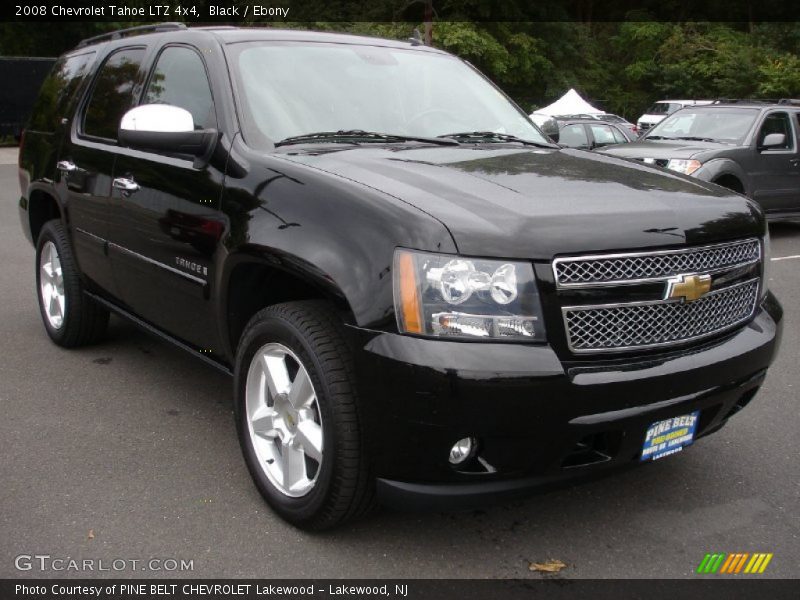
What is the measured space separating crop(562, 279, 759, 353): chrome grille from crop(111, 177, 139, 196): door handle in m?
2.34

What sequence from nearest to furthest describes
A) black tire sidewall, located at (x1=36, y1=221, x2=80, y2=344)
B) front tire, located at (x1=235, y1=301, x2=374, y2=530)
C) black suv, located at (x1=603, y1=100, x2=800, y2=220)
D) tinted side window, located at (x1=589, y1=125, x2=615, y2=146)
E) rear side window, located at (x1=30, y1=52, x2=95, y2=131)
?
1. front tire, located at (x1=235, y1=301, x2=374, y2=530)
2. black tire sidewall, located at (x1=36, y1=221, x2=80, y2=344)
3. rear side window, located at (x1=30, y1=52, x2=95, y2=131)
4. black suv, located at (x1=603, y1=100, x2=800, y2=220)
5. tinted side window, located at (x1=589, y1=125, x2=615, y2=146)

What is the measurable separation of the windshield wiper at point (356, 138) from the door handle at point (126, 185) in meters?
0.94

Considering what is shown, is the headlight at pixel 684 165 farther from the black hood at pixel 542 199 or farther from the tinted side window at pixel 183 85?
the tinted side window at pixel 183 85

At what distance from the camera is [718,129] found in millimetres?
11141

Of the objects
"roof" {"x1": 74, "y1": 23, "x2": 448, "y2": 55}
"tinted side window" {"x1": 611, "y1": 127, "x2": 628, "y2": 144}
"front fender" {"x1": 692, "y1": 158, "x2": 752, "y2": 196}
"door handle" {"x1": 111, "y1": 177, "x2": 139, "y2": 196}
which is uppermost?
"roof" {"x1": 74, "y1": 23, "x2": 448, "y2": 55}

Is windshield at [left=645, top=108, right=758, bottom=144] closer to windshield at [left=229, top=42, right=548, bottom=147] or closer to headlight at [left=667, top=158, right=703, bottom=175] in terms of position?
headlight at [left=667, top=158, right=703, bottom=175]

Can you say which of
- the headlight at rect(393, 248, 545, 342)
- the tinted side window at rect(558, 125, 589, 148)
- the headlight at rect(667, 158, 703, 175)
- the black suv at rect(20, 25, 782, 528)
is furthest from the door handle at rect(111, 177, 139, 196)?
the tinted side window at rect(558, 125, 589, 148)

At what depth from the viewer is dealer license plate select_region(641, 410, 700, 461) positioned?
111 inches

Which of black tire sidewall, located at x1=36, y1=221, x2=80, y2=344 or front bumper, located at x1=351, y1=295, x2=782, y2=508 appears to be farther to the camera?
black tire sidewall, located at x1=36, y1=221, x2=80, y2=344

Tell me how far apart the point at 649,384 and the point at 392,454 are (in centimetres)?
86

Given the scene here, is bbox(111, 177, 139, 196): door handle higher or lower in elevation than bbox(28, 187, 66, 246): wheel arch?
higher

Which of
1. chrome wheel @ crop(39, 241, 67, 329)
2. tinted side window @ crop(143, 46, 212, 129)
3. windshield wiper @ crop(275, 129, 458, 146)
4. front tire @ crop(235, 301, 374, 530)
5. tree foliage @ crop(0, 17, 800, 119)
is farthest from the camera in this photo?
tree foliage @ crop(0, 17, 800, 119)

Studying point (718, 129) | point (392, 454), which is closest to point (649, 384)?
point (392, 454)

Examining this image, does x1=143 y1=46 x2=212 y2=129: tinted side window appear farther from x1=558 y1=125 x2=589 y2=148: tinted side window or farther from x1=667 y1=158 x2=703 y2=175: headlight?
x1=558 y1=125 x2=589 y2=148: tinted side window
